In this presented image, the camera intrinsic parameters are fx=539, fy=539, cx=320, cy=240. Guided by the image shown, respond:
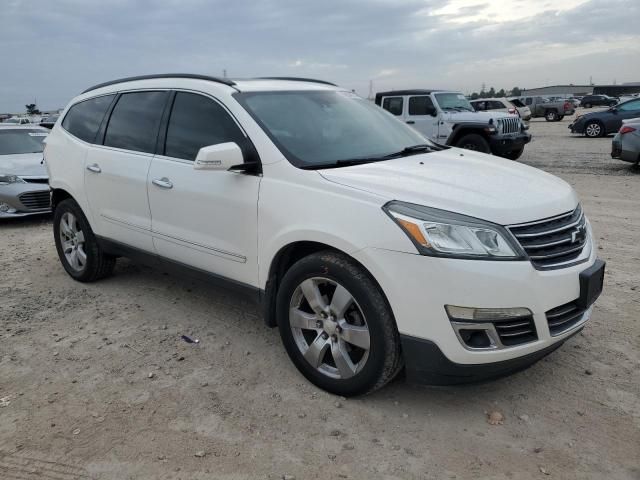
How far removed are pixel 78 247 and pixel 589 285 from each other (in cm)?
440

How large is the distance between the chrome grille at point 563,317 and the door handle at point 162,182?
2618 mm

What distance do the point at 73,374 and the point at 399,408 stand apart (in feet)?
6.87

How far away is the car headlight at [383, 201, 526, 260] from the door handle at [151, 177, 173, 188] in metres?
1.91

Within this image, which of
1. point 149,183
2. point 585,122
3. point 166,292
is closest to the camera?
point 149,183

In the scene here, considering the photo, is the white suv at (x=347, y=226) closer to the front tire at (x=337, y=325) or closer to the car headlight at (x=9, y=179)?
the front tire at (x=337, y=325)

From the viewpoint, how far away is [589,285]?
286cm

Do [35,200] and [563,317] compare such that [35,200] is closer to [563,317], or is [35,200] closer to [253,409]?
[253,409]

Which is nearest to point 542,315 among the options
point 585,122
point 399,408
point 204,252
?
point 399,408

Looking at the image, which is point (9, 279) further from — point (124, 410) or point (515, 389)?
point (515, 389)

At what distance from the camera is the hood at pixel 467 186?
2744 mm

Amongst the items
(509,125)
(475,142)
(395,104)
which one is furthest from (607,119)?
(395,104)

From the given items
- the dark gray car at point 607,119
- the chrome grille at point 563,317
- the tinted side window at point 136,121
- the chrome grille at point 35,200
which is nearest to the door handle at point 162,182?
the tinted side window at point 136,121

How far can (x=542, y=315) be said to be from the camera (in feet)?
8.80

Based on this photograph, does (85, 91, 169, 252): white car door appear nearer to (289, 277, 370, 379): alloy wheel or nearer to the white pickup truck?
(289, 277, 370, 379): alloy wheel
